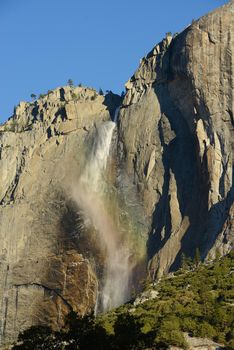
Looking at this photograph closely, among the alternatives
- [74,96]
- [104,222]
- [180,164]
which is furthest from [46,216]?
[74,96]

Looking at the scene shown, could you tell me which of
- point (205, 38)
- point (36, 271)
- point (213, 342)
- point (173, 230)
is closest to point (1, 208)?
point (36, 271)

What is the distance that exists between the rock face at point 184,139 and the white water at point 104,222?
2955mm

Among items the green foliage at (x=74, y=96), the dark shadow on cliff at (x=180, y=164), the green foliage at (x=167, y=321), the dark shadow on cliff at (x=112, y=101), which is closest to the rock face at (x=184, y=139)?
the dark shadow on cliff at (x=180, y=164)

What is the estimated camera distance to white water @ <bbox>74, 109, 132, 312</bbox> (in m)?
106

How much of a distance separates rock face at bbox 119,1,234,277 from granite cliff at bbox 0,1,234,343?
4.6 inches

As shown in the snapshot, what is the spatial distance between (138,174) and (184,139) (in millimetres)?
6992

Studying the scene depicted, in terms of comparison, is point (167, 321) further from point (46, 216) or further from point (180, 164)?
point (46, 216)

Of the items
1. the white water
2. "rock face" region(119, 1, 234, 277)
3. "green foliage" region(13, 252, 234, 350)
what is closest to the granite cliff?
"rock face" region(119, 1, 234, 277)

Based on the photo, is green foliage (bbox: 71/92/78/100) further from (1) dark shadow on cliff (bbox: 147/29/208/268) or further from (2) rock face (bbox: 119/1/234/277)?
(1) dark shadow on cliff (bbox: 147/29/208/268)

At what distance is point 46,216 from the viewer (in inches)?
4358

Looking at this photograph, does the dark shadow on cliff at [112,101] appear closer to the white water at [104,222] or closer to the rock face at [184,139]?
the white water at [104,222]

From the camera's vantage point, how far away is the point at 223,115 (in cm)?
10056

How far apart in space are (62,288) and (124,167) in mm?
15995

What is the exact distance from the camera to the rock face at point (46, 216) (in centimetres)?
10600
